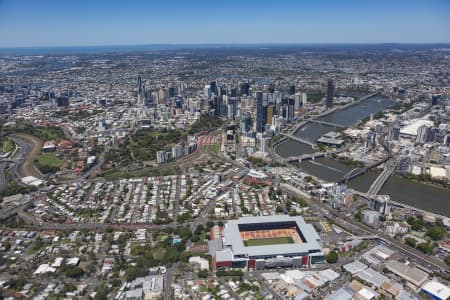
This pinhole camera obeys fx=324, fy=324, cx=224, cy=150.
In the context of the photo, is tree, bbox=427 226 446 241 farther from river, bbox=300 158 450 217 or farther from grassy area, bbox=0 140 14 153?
grassy area, bbox=0 140 14 153

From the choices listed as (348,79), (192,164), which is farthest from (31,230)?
(348,79)

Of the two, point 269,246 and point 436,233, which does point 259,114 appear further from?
point 269,246

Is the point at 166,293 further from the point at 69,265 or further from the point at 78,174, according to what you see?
the point at 78,174

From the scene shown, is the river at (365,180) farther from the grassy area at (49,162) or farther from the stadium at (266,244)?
the grassy area at (49,162)

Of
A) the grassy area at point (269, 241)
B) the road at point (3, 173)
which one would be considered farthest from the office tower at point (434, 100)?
the road at point (3, 173)

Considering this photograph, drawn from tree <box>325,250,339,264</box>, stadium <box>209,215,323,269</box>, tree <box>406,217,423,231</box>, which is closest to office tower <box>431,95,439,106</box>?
tree <box>406,217,423,231</box>

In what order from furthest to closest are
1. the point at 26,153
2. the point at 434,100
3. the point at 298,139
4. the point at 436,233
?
the point at 434,100, the point at 298,139, the point at 26,153, the point at 436,233

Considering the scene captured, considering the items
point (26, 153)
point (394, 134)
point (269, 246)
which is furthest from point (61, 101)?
point (394, 134)
